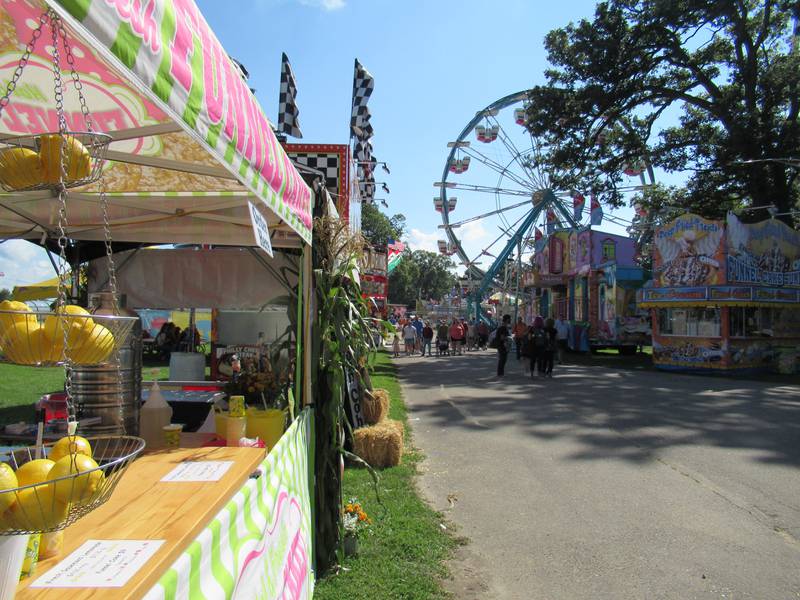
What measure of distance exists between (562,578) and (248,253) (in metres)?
4.06

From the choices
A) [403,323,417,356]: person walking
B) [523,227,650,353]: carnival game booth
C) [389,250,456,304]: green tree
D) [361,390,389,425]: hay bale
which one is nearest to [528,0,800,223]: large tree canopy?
[523,227,650,353]: carnival game booth

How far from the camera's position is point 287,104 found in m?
12.5

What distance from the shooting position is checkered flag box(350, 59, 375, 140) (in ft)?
52.0

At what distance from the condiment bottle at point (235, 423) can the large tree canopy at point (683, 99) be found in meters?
21.7

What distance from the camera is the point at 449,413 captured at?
10562mm

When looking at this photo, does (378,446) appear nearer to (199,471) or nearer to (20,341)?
(199,471)

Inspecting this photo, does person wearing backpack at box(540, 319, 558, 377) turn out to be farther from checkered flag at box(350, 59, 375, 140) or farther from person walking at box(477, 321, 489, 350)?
person walking at box(477, 321, 489, 350)

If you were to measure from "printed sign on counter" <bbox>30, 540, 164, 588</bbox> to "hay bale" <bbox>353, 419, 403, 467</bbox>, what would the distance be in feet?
16.9

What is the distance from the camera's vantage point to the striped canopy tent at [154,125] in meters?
1.23

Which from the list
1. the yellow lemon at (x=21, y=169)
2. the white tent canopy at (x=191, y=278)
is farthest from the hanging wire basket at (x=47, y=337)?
the white tent canopy at (x=191, y=278)

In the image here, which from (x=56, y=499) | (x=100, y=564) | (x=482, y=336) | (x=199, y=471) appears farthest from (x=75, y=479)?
(x=482, y=336)

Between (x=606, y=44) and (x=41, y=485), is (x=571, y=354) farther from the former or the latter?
(x=41, y=485)

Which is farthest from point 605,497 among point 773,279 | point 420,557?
point 773,279

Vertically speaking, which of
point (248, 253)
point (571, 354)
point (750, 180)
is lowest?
point (571, 354)
